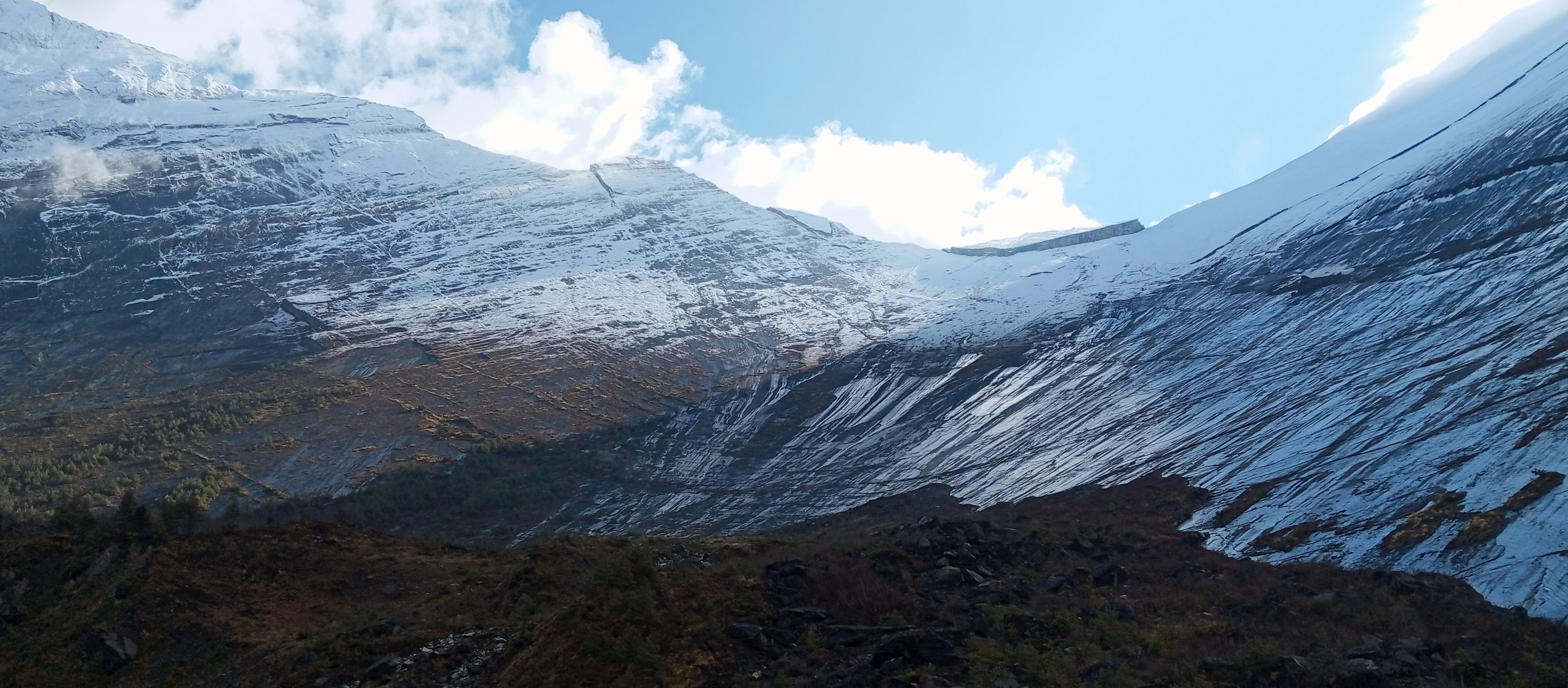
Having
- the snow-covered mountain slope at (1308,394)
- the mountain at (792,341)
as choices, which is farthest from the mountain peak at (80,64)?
the snow-covered mountain slope at (1308,394)

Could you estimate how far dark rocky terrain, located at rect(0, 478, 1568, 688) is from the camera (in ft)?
51.4

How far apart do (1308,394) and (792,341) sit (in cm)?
6051

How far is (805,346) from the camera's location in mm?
98625

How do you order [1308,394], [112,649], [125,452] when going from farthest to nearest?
1. [125,452]
2. [1308,394]
3. [112,649]

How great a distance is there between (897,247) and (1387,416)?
370 ft

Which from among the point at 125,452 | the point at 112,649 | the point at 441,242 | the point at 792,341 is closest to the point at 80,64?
the point at 441,242

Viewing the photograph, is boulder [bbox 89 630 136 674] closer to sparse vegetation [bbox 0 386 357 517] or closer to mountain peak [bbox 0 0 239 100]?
sparse vegetation [bbox 0 386 357 517]

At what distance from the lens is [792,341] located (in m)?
100

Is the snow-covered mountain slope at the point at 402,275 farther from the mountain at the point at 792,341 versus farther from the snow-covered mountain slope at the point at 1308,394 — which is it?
the snow-covered mountain slope at the point at 1308,394

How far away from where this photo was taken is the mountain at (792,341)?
35219 mm

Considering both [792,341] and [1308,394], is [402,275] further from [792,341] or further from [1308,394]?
[1308,394]

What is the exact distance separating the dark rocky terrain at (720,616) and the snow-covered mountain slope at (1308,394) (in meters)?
4.59

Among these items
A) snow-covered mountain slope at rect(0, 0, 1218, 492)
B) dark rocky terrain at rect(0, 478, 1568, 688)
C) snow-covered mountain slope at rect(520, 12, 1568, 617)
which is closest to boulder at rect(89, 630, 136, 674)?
dark rocky terrain at rect(0, 478, 1568, 688)

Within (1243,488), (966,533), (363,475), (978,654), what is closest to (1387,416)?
(1243,488)
